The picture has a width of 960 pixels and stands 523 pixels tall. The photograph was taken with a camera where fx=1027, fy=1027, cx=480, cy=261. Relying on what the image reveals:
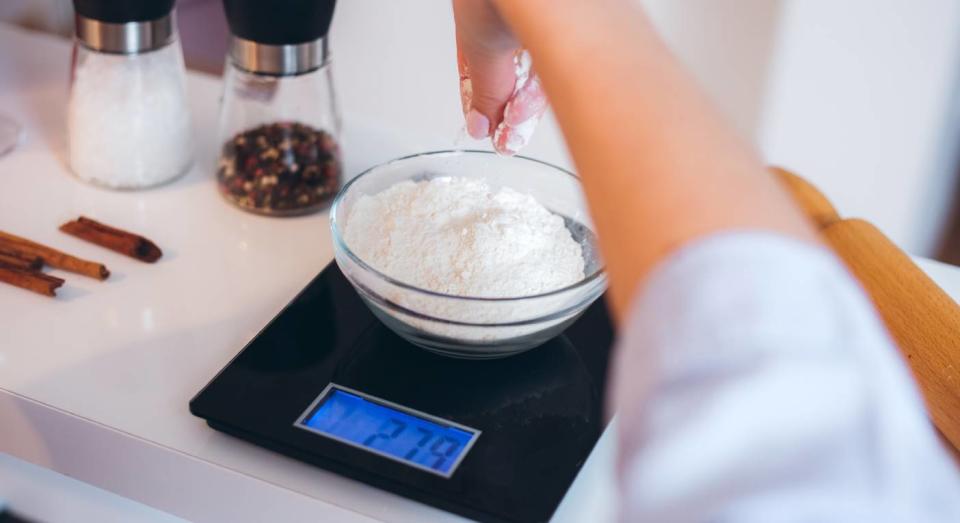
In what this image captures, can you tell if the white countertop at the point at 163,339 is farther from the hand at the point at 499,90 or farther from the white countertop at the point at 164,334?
the hand at the point at 499,90

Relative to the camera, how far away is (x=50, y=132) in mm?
1109

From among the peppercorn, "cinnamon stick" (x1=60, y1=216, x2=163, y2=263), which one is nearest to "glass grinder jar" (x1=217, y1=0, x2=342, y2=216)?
the peppercorn

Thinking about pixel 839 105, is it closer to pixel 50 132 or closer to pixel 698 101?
pixel 50 132

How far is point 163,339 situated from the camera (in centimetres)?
81

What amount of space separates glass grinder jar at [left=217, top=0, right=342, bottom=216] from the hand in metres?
0.23

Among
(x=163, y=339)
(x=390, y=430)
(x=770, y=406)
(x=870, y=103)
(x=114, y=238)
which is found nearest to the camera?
(x=770, y=406)

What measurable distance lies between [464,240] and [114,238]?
35 cm

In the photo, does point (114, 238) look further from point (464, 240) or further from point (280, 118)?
point (464, 240)

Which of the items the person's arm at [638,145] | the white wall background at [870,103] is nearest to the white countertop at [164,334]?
the person's arm at [638,145]

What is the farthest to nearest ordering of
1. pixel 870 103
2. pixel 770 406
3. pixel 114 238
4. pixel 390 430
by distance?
pixel 870 103, pixel 114 238, pixel 390 430, pixel 770 406

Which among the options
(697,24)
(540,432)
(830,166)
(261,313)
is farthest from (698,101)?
(830,166)

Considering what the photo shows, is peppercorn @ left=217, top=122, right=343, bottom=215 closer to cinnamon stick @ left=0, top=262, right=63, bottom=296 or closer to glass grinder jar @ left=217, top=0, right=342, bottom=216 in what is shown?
glass grinder jar @ left=217, top=0, right=342, bottom=216

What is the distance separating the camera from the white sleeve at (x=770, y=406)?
1.00 feet

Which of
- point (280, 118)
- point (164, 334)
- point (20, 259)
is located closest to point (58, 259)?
point (20, 259)
